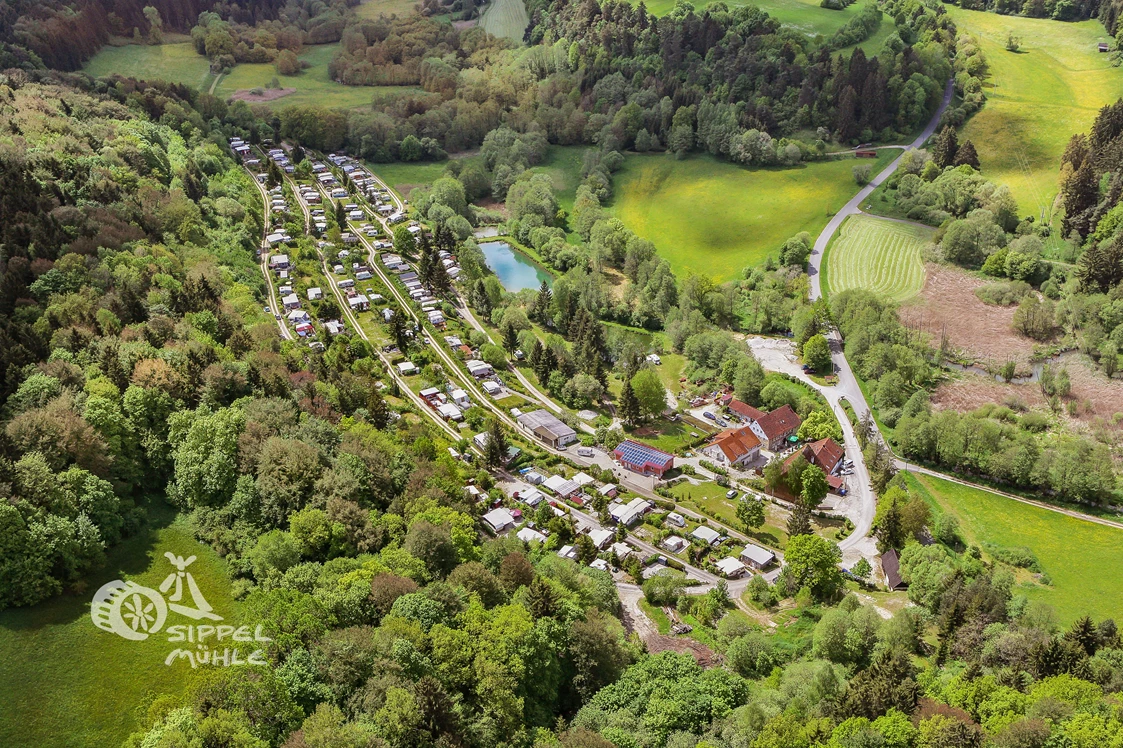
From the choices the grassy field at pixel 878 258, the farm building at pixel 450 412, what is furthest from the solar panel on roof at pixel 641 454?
the grassy field at pixel 878 258

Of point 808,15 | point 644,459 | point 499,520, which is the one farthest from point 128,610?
point 808,15

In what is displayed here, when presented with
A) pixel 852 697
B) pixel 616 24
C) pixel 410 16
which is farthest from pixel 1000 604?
pixel 410 16

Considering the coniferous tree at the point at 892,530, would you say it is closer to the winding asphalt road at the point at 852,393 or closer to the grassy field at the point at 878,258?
the winding asphalt road at the point at 852,393

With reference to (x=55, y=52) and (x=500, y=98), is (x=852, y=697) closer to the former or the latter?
(x=500, y=98)

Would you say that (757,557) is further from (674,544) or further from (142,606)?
(142,606)

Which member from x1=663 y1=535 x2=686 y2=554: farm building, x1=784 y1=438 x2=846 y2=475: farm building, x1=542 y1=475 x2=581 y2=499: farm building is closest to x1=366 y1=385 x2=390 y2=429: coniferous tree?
x1=542 y1=475 x2=581 y2=499: farm building

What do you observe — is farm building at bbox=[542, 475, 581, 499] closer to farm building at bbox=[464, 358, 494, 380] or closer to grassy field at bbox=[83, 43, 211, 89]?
farm building at bbox=[464, 358, 494, 380]
